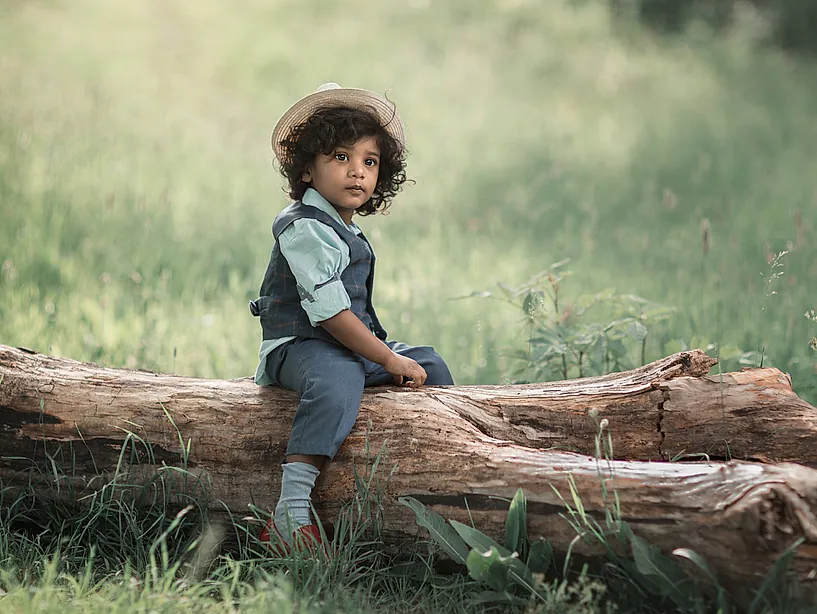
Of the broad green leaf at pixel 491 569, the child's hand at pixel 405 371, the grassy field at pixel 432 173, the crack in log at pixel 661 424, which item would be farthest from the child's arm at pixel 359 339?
the grassy field at pixel 432 173

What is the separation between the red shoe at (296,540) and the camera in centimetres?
276

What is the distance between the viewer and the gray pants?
2.88 m

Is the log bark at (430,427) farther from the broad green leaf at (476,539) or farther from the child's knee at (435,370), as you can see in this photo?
the child's knee at (435,370)

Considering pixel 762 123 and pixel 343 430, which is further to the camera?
pixel 762 123

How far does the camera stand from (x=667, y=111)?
9.95 meters

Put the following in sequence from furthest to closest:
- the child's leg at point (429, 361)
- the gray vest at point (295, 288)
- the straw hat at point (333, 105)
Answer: the child's leg at point (429, 361), the straw hat at point (333, 105), the gray vest at point (295, 288)

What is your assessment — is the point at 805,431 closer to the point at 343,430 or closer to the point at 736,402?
the point at 736,402

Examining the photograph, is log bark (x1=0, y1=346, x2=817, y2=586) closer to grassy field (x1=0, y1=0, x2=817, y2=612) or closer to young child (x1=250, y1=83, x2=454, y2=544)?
young child (x1=250, y1=83, x2=454, y2=544)

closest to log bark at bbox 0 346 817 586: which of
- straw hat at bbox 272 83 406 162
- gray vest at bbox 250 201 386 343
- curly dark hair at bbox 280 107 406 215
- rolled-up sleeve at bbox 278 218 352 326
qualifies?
gray vest at bbox 250 201 386 343

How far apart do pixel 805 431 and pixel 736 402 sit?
24 centimetres

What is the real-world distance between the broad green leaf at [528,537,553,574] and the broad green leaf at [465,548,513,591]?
0.09m

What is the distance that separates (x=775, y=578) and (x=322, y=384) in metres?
1.50

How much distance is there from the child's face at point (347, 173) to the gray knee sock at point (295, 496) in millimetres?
1048

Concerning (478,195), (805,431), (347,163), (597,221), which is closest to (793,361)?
(805,431)
